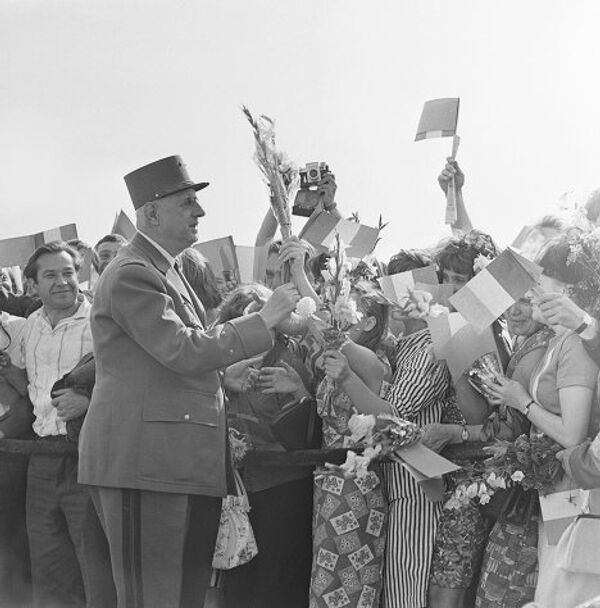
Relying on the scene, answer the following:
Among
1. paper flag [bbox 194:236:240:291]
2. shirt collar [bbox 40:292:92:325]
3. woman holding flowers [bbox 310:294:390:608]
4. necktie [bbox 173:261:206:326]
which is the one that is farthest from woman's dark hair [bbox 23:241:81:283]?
woman holding flowers [bbox 310:294:390:608]

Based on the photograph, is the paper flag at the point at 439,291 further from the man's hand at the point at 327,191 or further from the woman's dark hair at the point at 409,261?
the man's hand at the point at 327,191

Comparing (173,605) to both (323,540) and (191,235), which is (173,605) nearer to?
(323,540)

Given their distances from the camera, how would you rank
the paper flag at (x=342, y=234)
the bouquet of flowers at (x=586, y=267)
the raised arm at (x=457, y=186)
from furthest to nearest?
the raised arm at (x=457, y=186), the paper flag at (x=342, y=234), the bouquet of flowers at (x=586, y=267)

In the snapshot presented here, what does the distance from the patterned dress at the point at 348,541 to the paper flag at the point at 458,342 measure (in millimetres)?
Answer: 590

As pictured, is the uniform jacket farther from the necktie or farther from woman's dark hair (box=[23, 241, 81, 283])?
woman's dark hair (box=[23, 241, 81, 283])

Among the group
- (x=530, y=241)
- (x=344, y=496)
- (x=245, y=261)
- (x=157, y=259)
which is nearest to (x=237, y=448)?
(x=344, y=496)

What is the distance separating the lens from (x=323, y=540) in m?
5.24

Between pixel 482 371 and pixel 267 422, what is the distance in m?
1.08

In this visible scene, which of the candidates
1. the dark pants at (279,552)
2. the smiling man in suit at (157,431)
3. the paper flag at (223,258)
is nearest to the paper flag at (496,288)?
the smiling man in suit at (157,431)

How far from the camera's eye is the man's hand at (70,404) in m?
5.73

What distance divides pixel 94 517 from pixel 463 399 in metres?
1.96

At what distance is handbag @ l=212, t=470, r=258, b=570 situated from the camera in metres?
5.17

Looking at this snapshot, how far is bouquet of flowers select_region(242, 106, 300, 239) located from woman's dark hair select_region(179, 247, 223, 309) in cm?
86

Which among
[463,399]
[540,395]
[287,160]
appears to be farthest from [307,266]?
[540,395]
